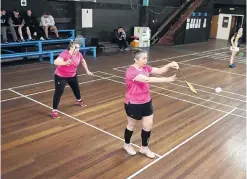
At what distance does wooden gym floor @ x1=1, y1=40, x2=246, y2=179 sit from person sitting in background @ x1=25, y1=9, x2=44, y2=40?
268cm

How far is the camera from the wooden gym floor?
3.80 meters

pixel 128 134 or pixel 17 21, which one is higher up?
pixel 17 21

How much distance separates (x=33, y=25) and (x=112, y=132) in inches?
293

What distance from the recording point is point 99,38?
14148 mm

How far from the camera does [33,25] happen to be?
10.7 m

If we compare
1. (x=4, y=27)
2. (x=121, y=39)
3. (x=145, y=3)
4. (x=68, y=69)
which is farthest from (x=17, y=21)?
(x=145, y=3)

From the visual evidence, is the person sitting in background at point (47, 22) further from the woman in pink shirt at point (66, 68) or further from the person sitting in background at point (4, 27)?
the woman in pink shirt at point (66, 68)

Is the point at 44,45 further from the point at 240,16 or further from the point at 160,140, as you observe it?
the point at 240,16

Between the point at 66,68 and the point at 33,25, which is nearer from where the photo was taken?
the point at 66,68

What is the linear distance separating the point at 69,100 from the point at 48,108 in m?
0.66

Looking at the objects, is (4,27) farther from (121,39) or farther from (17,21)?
(121,39)

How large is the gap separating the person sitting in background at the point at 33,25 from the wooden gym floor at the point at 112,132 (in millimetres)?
2684

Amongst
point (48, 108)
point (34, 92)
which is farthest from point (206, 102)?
point (34, 92)

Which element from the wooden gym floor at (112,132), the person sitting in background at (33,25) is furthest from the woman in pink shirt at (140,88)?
the person sitting in background at (33,25)
